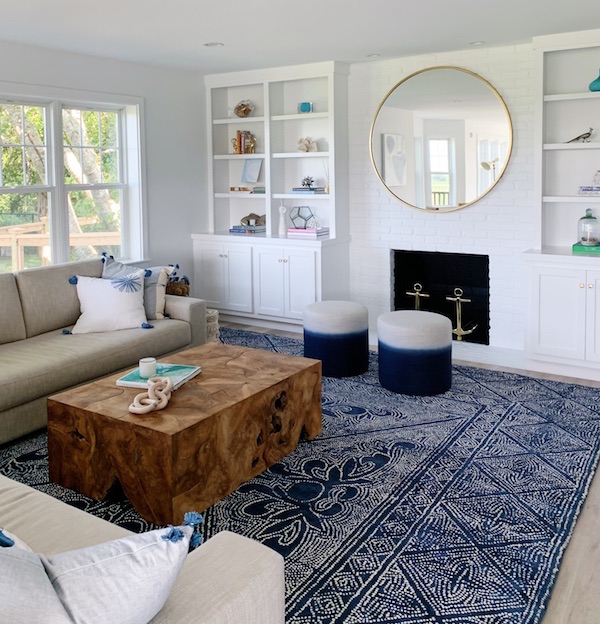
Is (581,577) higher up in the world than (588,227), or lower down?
lower down

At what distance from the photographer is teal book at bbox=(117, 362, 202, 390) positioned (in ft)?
11.0

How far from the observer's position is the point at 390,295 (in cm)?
634

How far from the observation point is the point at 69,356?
4.00 meters

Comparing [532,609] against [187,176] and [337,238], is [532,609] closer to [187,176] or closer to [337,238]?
[337,238]

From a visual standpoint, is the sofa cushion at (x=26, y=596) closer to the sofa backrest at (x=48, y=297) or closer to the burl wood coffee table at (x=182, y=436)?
the burl wood coffee table at (x=182, y=436)

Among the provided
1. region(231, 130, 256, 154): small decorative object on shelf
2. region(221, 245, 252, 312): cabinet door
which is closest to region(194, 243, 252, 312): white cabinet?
region(221, 245, 252, 312): cabinet door

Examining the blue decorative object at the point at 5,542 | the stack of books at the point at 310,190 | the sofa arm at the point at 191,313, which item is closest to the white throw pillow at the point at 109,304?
the sofa arm at the point at 191,313

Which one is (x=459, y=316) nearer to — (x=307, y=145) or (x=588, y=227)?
(x=588, y=227)

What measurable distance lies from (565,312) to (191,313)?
2.56 m

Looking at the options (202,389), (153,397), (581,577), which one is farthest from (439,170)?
(581,577)

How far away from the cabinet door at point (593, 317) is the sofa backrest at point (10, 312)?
366 cm

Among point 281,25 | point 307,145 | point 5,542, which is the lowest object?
point 5,542

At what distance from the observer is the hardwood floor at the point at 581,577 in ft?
7.54

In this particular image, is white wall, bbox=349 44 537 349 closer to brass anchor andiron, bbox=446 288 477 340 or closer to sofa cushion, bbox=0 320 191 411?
brass anchor andiron, bbox=446 288 477 340
